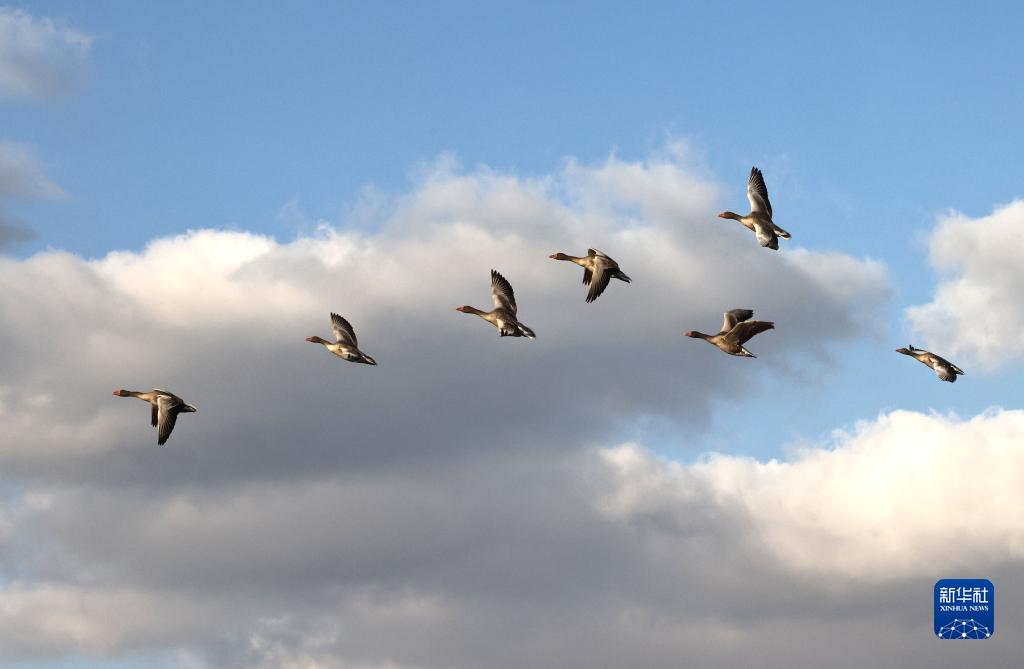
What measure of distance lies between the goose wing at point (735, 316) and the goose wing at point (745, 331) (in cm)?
24

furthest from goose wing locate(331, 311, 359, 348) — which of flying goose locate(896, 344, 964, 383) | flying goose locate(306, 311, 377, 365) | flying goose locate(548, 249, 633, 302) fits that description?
Result: flying goose locate(896, 344, 964, 383)

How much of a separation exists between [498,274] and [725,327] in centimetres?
1510

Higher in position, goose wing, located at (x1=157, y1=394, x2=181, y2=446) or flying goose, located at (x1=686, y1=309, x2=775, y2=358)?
flying goose, located at (x1=686, y1=309, x2=775, y2=358)

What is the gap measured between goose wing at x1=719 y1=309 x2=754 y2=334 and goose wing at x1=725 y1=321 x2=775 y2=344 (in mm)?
239

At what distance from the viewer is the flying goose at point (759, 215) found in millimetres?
112125

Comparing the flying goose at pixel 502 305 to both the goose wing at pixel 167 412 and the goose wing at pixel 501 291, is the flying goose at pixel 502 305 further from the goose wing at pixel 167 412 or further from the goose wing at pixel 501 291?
the goose wing at pixel 167 412

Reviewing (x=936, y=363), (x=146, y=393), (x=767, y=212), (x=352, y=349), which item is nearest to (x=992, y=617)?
(x=936, y=363)

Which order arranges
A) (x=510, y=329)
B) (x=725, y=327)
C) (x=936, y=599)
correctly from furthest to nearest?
(x=936, y=599) < (x=510, y=329) < (x=725, y=327)

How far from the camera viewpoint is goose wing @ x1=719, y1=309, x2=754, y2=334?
10438 centimetres

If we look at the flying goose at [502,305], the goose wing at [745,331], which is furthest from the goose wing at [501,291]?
the goose wing at [745,331]

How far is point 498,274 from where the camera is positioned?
114 m

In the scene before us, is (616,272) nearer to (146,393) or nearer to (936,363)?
(936,363)

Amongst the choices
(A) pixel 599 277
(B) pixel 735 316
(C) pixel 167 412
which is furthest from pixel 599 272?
(C) pixel 167 412

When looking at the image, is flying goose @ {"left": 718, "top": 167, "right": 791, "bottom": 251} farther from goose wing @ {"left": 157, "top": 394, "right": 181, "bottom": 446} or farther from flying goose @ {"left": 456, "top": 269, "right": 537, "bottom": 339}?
goose wing @ {"left": 157, "top": 394, "right": 181, "bottom": 446}
